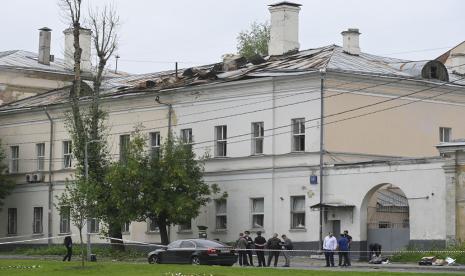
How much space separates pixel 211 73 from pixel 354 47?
26.2 feet

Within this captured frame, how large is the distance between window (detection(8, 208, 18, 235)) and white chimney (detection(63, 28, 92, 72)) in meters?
11.5

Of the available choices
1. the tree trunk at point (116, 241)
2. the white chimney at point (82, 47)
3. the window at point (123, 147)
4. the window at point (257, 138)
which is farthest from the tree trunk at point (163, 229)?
the white chimney at point (82, 47)

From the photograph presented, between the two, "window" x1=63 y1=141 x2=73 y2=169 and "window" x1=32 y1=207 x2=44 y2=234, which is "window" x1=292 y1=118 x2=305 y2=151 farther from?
"window" x1=32 y1=207 x2=44 y2=234

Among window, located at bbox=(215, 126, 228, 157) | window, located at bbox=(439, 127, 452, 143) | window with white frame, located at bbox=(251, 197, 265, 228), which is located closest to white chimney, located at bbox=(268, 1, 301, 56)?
window, located at bbox=(215, 126, 228, 157)

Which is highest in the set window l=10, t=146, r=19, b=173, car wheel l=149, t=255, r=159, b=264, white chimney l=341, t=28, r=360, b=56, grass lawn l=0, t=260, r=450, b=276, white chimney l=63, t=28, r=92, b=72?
white chimney l=63, t=28, r=92, b=72

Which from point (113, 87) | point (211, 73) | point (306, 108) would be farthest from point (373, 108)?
point (113, 87)

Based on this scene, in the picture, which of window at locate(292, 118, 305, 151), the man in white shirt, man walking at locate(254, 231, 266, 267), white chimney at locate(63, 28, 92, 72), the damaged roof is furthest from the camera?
white chimney at locate(63, 28, 92, 72)

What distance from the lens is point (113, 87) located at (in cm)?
7281

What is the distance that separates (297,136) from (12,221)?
25431mm

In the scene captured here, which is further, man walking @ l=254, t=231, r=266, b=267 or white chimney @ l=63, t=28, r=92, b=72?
white chimney @ l=63, t=28, r=92, b=72

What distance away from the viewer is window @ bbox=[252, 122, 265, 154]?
60688mm

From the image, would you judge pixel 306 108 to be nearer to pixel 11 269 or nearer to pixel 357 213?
pixel 357 213

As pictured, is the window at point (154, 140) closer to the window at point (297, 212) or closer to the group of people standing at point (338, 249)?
the window at point (297, 212)

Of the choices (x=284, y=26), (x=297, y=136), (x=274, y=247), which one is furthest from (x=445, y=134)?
(x=274, y=247)
